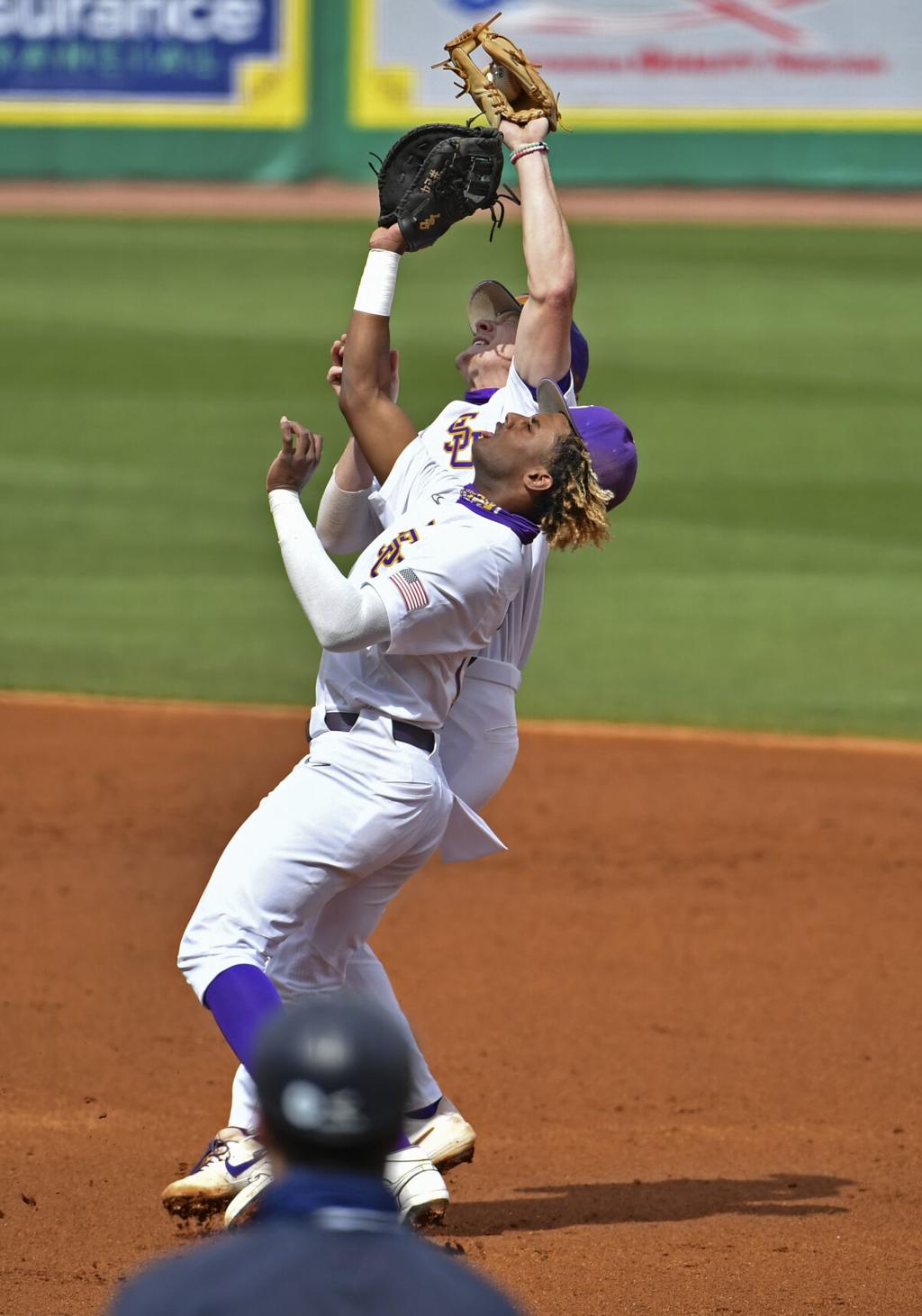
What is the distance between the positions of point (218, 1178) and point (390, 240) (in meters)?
2.05

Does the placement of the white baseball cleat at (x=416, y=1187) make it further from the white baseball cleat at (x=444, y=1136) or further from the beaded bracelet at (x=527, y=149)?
the beaded bracelet at (x=527, y=149)

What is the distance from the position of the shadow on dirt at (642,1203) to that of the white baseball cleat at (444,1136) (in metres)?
0.17

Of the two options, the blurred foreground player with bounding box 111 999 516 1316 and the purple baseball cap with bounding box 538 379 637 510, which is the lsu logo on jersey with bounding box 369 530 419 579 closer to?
the purple baseball cap with bounding box 538 379 637 510

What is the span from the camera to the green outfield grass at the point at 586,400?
940cm

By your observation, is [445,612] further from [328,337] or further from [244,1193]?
[328,337]

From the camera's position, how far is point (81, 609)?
33.0 ft

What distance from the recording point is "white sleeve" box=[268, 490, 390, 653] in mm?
3543

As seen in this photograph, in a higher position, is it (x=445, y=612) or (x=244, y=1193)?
(x=445, y=612)

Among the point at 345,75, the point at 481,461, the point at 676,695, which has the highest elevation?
the point at 345,75

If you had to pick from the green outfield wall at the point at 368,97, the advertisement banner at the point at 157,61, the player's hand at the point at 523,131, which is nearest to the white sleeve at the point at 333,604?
Result: the player's hand at the point at 523,131

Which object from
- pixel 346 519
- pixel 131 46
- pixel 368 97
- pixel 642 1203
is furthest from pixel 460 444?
pixel 131 46

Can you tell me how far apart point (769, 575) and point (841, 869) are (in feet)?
14.3

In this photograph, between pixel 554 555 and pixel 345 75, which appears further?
pixel 345 75

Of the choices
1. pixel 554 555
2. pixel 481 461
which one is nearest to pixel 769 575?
pixel 554 555
